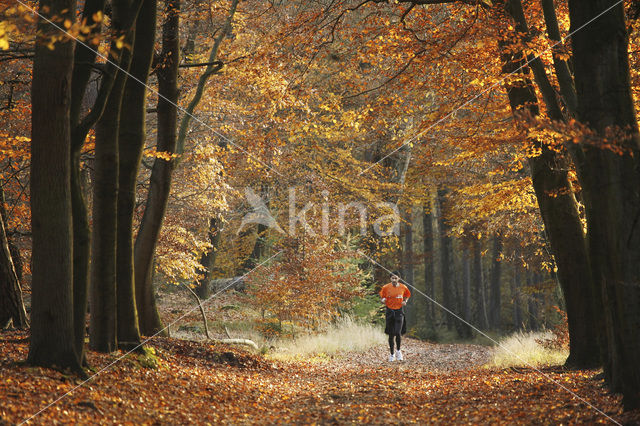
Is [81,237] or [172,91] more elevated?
[172,91]

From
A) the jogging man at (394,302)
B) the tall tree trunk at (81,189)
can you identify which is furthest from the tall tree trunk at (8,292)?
the jogging man at (394,302)

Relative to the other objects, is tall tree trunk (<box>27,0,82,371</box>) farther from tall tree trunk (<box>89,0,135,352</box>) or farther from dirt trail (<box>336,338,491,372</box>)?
dirt trail (<box>336,338,491,372</box>)

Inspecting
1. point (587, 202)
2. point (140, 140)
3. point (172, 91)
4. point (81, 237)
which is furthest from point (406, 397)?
point (172, 91)

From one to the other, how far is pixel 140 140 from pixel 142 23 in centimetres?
181

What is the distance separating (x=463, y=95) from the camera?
36.4 ft

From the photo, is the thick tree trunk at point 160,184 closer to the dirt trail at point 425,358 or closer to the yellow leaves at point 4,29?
the yellow leaves at point 4,29

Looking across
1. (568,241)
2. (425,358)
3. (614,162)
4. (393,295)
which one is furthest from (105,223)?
(425,358)

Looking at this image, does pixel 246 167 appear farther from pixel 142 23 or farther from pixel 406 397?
pixel 406 397

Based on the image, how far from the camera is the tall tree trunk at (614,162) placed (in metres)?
5.36

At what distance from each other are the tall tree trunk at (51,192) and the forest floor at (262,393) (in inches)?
19.0

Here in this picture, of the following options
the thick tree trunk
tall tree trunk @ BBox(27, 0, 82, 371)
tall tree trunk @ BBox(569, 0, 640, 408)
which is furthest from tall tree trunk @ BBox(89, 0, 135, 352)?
tall tree trunk @ BBox(569, 0, 640, 408)

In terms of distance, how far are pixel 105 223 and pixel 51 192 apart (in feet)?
6.40

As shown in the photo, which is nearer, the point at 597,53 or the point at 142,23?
the point at 597,53


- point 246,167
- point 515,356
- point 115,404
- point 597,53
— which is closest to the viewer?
point 597,53
